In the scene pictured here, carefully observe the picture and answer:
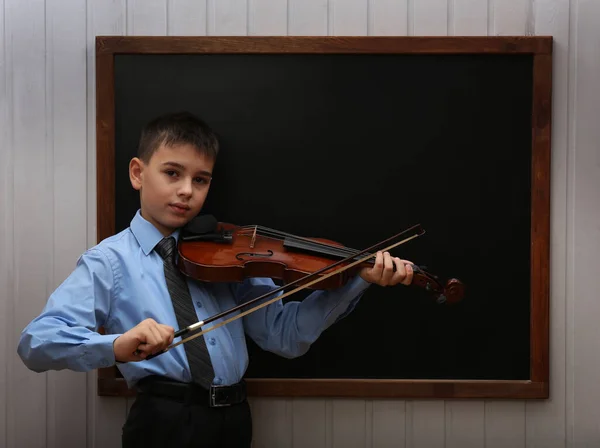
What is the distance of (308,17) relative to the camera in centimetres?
189

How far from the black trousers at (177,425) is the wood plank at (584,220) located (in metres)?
1.12

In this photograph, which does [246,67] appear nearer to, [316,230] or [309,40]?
[309,40]

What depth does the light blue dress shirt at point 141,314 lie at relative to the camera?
4.35ft

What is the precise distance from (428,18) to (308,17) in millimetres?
380

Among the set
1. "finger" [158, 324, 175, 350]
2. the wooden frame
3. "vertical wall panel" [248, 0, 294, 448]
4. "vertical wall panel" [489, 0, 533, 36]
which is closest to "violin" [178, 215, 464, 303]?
"finger" [158, 324, 175, 350]

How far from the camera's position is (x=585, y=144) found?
6.23 feet

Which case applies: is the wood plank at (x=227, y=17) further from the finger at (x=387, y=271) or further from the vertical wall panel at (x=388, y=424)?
the vertical wall panel at (x=388, y=424)

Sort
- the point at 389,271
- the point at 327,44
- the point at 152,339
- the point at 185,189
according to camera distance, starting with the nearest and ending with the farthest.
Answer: the point at 152,339
the point at 389,271
the point at 185,189
the point at 327,44

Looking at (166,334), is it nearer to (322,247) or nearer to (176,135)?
(322,247)

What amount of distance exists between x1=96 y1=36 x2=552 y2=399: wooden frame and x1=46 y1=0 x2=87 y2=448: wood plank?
0.25 feet

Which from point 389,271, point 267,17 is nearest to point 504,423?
point 389,271

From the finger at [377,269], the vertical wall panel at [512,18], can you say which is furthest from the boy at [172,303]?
Answer: the vertical wall panel at [512,18]

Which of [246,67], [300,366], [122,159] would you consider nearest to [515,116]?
[246,67]

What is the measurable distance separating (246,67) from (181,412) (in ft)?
3.42
